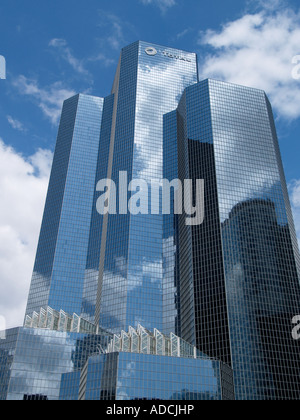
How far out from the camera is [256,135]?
6895 inches

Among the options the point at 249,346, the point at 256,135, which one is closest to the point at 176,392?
the point at 249,346

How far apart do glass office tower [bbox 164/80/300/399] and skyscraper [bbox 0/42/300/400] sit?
398 millimetres

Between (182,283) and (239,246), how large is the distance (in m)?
29.6

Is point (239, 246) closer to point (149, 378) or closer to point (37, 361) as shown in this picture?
point (149, 378)

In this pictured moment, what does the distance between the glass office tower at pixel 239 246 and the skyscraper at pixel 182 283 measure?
398 mm

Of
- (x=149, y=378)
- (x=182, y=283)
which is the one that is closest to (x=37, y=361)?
(x=149, y=378)

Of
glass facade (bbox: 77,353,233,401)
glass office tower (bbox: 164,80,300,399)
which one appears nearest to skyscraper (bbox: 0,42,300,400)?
glass facade (bbox: 77,353,233,401)

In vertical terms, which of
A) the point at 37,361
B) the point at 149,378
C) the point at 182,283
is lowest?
the point at 149,378

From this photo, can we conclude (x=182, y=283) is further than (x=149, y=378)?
Yes

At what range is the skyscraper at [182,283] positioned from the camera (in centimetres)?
10331

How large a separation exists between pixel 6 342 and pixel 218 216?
76082 mm

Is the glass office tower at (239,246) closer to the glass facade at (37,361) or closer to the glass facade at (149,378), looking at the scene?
the glass facade at (149,378)

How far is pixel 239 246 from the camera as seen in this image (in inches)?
5684

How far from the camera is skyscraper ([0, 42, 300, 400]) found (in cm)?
10331
